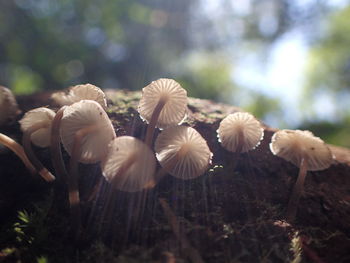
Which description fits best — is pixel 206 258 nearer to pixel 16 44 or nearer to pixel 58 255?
pixel 58 255

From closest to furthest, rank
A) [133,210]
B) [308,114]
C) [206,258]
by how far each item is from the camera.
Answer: [206,258] → [133,210] → [308,114]

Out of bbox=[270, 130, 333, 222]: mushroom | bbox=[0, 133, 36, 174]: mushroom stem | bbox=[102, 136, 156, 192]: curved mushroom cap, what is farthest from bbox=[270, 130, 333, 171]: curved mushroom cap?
bbox=[0, 133, 36, 174]: mushroom stem

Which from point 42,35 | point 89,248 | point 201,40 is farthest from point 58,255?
point 201,40

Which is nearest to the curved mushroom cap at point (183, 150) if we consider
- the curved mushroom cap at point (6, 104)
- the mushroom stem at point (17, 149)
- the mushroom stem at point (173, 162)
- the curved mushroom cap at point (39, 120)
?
the mushroom stem at point (173, 162)

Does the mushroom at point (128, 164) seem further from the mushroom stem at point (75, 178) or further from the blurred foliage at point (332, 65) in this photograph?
the blurred foliage at point (332, 65)

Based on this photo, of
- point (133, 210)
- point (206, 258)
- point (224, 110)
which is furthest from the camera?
point (224, 110)

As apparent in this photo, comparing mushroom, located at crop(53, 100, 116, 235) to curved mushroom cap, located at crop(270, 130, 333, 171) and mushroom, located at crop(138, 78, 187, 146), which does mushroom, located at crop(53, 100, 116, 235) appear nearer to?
mushroom, located at crop(138, 78, 187, 146)
